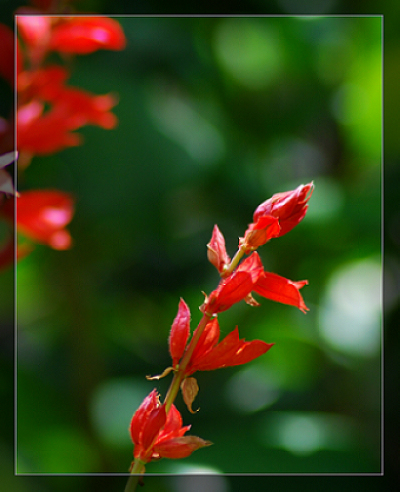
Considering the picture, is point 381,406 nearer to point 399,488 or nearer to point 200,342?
point 399,488

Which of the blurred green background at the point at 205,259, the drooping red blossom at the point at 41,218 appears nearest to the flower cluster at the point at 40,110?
the drooping red blossom at the point at 41,218

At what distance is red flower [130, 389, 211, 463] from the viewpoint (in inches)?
11.6

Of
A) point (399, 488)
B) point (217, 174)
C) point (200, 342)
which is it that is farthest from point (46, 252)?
point (399, 488)

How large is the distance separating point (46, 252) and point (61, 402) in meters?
0.20

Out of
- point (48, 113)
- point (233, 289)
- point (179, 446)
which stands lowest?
point (179, 446)

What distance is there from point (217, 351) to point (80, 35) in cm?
30

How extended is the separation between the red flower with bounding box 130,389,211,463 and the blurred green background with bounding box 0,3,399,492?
0.24 metres

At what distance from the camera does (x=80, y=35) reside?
42 centimetres

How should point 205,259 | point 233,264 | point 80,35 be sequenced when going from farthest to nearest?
point 205,259 < point 80,35 < point 233,264

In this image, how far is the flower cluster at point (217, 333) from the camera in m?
0.29

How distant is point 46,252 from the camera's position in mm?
643

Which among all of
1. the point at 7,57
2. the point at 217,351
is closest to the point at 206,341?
the point at 217,351

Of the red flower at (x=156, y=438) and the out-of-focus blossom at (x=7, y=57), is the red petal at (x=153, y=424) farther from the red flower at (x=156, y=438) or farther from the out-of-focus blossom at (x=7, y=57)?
the out-of-focus blossom at (x=7, y=57)

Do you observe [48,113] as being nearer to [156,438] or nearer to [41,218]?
[41,218]
